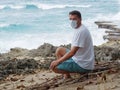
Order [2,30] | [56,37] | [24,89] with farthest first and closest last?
[2,30] < [56,37] < [24,89]

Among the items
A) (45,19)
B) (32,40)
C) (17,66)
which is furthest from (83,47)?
(45,19)

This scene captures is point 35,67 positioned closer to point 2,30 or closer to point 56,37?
point 56,37

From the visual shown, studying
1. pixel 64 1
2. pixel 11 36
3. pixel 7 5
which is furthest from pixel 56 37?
pixel 64 1

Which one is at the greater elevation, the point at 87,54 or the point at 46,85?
the point at 87,54

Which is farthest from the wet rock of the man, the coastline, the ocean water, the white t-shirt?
the ocean water

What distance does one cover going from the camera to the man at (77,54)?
7.31 meters

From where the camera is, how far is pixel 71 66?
24.8ft

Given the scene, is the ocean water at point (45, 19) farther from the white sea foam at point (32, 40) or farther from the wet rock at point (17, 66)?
the wet rock at point (17, 66)

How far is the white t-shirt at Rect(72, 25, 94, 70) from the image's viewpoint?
731 cm

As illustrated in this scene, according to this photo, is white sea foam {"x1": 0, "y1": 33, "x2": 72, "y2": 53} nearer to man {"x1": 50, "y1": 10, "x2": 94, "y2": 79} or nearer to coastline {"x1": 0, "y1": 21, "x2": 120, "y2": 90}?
coastline {"x1": 0, "y1": 21, "x2": 120, "y2": 90}

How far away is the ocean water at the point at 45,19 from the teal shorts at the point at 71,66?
50.6 feet

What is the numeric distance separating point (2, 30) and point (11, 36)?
2.08 metres

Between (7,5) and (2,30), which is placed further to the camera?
(7,5)

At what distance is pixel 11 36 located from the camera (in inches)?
1188
